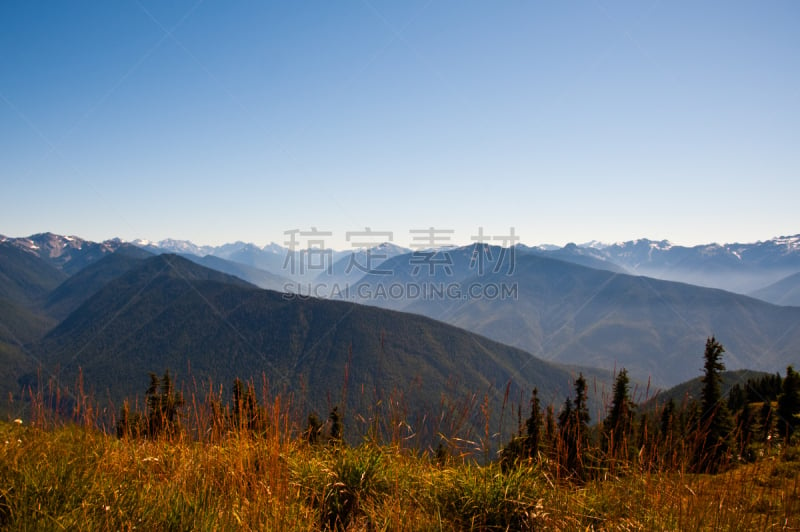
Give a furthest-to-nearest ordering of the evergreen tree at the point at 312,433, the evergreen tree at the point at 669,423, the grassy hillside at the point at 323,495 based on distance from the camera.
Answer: the evergreen tree at the point at 312,433, the evergreen tree at the point at 669,423, the grassy hillside at the point at 323,495

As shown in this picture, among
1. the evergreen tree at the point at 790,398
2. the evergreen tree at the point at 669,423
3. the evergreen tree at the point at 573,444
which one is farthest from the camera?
the evergreen tree at the point at 790,398

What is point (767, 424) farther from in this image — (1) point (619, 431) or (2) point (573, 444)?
(2) point (573, 444)

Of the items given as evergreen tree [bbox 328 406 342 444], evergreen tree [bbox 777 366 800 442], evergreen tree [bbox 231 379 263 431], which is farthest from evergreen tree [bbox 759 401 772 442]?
evergreen tree [bbox 231 379 263 431]

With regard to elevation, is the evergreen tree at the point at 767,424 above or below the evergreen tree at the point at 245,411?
below

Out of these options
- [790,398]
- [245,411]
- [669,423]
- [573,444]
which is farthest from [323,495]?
[790,398]

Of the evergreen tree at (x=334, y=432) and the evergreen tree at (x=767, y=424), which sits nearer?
the evergreen tree at (x=334, y=432)

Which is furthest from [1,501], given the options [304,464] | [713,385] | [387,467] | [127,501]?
[713,385]

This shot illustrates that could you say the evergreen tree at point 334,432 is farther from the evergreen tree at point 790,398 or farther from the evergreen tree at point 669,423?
the evergreen tree at point 790,398

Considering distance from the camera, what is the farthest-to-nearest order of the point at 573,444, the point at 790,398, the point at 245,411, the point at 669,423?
1. the point at 790,398
2. the point at 573,444
3. the point at 245,411
4. the point at 669,423

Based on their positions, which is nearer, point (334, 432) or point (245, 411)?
point (245, 411)

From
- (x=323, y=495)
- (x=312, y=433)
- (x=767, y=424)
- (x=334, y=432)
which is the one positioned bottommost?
(x=334, y=432)

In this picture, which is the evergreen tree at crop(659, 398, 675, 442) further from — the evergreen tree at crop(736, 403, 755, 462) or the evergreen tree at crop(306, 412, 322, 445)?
the evergreen tree at crop(306, 412, 322, 445)

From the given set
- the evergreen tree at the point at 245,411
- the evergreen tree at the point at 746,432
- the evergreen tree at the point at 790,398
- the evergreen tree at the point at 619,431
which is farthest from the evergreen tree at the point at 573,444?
the evergreen tree at the point at 790,398

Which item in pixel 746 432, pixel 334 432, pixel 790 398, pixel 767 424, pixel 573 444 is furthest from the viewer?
pixel 790 398
